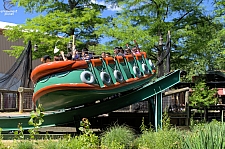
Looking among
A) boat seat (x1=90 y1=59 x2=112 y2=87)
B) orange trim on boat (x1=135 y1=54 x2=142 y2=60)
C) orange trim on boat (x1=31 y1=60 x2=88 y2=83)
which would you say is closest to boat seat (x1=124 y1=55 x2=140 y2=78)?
orange trim on boat (x1=135 y1=54 x2=142 y2=60)

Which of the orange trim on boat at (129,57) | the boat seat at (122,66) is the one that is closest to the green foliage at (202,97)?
the orange trim on boat at (129,57)

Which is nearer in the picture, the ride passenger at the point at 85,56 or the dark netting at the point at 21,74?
the ride passenger at the point at 85,56

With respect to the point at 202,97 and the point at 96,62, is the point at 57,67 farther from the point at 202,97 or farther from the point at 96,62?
the point at 202,97

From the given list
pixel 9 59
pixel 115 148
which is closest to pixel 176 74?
pixel 115 148

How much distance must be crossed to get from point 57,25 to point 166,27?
542cm

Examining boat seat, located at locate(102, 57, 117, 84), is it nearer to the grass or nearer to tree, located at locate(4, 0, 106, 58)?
the grass

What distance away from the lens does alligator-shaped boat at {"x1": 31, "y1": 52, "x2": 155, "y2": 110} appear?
8781 mm

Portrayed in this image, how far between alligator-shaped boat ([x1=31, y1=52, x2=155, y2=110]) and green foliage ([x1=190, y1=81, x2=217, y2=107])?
6941 mm

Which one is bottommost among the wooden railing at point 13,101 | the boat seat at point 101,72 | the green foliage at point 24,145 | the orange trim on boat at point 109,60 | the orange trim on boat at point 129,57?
the green foliage at point 24,145

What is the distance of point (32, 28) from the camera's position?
18.8m

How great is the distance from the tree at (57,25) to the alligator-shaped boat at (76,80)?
328 inches

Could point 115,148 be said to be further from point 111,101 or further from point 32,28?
point 32,28

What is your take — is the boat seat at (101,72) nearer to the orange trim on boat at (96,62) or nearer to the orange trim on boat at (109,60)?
the orange trim on boat at (96,62)

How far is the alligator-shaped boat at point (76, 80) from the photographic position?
8.78 metres
